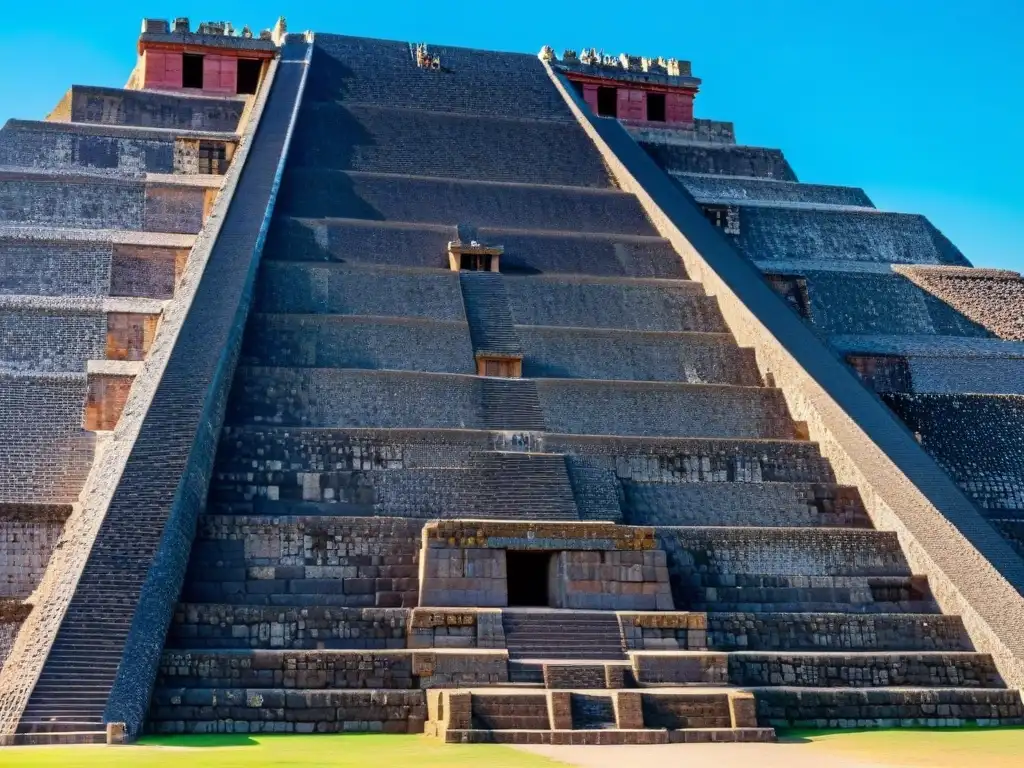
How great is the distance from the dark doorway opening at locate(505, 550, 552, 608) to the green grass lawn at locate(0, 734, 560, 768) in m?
2.68

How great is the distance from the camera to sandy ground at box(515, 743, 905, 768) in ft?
28.7

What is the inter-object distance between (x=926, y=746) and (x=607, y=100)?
20.4 meters

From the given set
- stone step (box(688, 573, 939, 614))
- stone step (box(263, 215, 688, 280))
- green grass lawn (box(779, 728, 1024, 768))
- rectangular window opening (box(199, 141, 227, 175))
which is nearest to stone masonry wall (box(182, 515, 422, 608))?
stone step (box(688, 573, 939, 614))

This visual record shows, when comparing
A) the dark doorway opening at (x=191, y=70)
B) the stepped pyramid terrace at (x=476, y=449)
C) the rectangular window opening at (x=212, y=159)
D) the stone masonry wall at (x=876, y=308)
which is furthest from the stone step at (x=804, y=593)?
the dark doorway opening at (x=191, y=70)

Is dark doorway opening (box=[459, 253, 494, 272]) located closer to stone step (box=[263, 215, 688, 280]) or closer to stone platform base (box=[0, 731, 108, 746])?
stone step (box=[263, 215, 688, 280])

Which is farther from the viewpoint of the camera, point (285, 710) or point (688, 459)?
point (688, 459)

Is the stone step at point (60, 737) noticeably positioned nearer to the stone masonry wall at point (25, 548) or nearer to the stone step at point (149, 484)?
the stone step at point (149, 484)

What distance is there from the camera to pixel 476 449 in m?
13.6

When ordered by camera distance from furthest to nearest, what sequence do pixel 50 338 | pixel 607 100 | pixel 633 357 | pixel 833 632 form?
1. pixel 607 100
2. pixel 633 357
3. pixel 50 338
4. pixel 833 632

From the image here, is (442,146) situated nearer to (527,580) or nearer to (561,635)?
(527,580)

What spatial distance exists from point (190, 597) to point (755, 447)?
5.63 m

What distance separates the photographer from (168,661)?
1026cm

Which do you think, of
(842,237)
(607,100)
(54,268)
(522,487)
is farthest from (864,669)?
(607,100)

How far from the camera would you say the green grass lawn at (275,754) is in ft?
26.0
